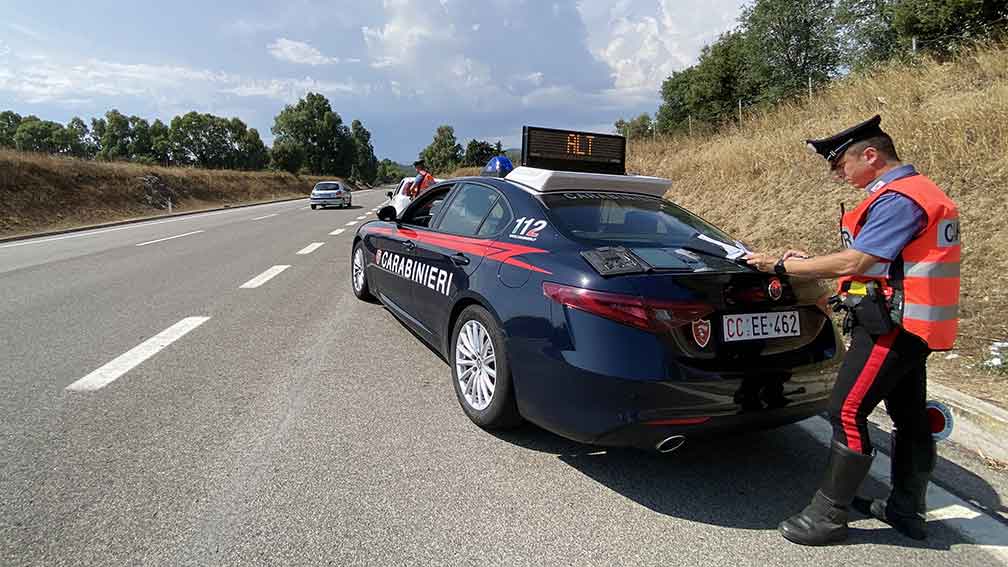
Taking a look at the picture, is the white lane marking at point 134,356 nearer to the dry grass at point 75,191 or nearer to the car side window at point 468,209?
the car side window at point 468,209

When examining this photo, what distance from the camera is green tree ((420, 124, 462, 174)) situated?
326ft

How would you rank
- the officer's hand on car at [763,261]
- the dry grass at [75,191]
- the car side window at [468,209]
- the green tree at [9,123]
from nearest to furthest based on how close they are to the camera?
the officer's hand on car at [763,261] → the car side window at [468,209] → the dry grass at [75,191] → the green tree at [9,123]

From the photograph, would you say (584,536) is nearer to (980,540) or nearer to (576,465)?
(576,465)

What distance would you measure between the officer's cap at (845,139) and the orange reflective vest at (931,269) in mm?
242

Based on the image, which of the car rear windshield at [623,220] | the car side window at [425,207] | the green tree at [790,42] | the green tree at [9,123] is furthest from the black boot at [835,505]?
the green tree at [9,123]

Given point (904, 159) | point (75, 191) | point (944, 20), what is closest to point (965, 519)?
point (904, 159)

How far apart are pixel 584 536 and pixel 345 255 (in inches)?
362

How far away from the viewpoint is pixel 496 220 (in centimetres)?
374

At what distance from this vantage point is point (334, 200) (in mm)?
28656

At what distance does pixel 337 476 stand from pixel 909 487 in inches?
101

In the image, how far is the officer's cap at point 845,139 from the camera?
235cm

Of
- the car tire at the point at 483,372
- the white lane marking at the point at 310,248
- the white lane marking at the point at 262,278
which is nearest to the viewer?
the car tire at the point at 483,372

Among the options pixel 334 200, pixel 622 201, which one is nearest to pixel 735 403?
pixel 622 201

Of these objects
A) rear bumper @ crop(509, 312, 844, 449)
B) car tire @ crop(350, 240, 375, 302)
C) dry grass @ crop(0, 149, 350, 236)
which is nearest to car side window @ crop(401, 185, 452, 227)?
car tire @ crop(350, 240, 375, 302)
